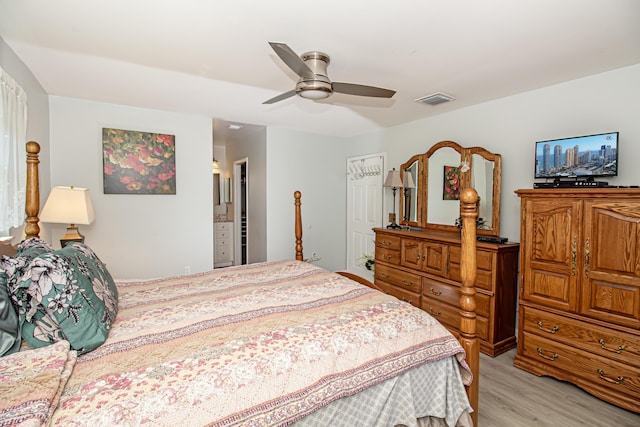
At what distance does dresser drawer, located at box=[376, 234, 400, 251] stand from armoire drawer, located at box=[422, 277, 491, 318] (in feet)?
1.82

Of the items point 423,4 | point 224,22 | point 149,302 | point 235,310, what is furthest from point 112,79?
point 423,4

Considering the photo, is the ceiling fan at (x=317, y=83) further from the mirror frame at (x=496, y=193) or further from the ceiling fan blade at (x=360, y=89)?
the mirror frame at (x=496, y=193)

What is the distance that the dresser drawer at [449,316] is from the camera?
9.64ft

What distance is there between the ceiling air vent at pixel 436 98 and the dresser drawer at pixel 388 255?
175cm

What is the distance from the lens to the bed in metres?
1.05

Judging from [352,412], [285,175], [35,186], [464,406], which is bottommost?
[464,406]

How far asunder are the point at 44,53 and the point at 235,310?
2.40 meters

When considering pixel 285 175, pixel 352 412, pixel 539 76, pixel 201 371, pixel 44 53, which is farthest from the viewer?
pixel 285 175

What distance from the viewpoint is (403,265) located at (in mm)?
3764

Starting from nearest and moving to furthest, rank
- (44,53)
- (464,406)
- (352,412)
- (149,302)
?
(352,412), (464,406), (149,302), (44,53)

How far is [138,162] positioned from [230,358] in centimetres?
332

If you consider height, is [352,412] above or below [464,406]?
above

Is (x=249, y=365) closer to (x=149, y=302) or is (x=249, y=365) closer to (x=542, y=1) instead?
(x=149, y=302)

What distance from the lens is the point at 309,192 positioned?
5176 mm
